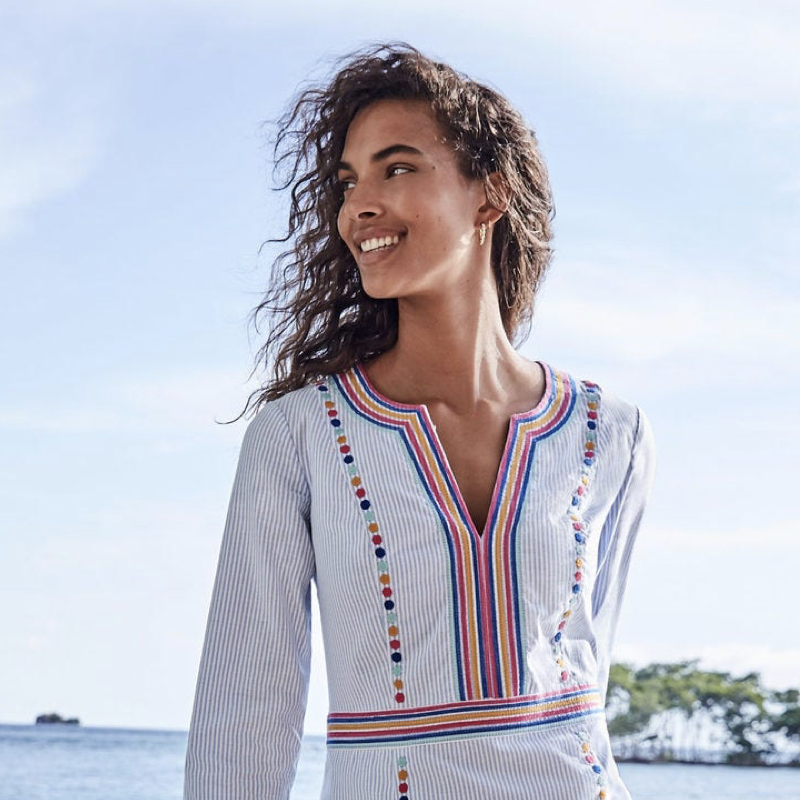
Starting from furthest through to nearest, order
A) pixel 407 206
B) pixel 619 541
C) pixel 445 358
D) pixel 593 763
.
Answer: pixel 619 541 < pixel 445 358 < pixel 407 206 < pixel 593 763

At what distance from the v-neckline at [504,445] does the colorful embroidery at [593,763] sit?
33 cm

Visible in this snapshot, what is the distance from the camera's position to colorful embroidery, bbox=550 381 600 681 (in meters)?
2.13

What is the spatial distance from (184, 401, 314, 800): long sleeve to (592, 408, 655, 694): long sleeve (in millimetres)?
511

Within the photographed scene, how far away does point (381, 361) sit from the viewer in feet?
7.79

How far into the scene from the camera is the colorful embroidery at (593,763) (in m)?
2.06

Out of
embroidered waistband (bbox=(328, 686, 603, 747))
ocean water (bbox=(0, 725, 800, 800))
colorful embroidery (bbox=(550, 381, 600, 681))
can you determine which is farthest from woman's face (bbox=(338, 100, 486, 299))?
ocean water (bbox=(0, 725, 800, 800))

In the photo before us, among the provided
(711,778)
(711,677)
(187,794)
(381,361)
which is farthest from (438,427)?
(711,677)

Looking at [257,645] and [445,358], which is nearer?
[257,645]

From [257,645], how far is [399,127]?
0.84 meters

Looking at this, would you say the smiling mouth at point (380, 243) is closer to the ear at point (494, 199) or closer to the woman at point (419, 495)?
the woman at point (419, 495)

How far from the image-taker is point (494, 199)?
2.36 metres

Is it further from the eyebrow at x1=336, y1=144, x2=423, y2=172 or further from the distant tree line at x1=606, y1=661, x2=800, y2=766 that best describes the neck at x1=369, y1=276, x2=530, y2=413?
the distant tree line at x1=606, y1=661, x2=800, y2=766

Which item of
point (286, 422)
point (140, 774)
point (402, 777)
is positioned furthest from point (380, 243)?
point (140, 774)

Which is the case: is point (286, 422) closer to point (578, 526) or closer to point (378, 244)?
point (378, 244)
